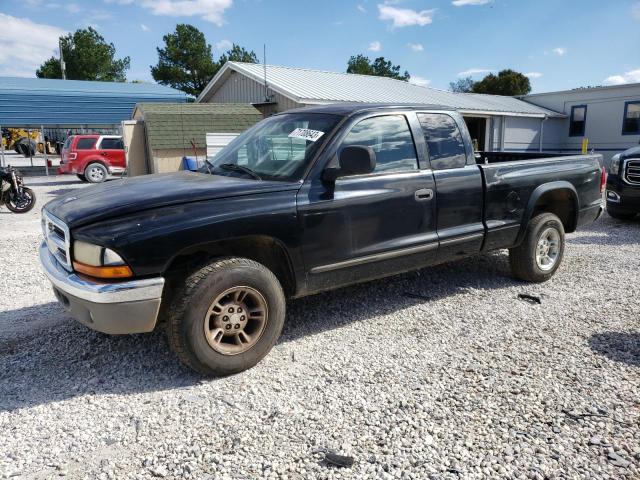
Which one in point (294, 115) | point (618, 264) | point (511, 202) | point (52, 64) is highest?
point (52, 64)

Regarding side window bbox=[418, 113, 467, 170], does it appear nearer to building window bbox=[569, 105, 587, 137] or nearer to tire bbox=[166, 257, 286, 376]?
tire bbox=[166, 257, 286, 376]

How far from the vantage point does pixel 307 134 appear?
3941 mm

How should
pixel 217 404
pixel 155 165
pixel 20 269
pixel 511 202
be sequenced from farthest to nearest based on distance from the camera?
1. pixel 155 165
2. pixel 20 269
3. pixel 511 202
4. pixel 217 404

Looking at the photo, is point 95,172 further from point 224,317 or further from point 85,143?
point 224,317

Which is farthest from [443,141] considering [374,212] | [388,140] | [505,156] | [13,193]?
[13,193]

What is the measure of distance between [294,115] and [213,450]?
114 inches

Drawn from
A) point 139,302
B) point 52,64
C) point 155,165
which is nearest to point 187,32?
point 52,64

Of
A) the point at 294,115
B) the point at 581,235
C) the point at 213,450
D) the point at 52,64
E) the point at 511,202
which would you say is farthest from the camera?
the point at 52,64

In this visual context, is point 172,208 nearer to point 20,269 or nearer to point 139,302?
point 139,302

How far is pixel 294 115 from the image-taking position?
438 cm

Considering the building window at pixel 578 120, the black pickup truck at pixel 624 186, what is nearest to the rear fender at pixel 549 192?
the black pickup truck at pixel 624 186

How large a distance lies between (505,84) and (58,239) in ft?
194

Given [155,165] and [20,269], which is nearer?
[20,269]

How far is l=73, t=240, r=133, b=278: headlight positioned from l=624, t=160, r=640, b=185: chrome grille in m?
8.99
